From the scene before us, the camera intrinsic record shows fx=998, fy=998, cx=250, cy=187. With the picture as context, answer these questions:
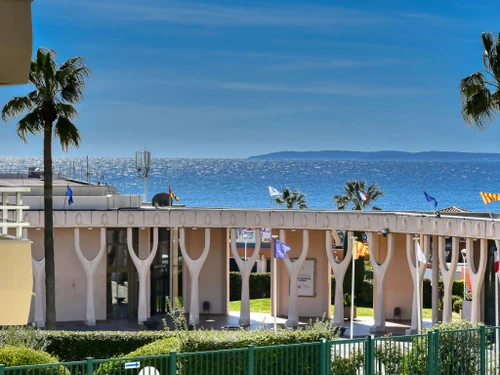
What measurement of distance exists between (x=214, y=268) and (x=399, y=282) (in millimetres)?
9137

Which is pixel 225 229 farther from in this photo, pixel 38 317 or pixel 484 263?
pixel 484 263

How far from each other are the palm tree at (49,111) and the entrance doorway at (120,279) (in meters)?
9.73

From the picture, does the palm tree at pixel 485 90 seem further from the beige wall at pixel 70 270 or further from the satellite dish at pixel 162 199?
the satellite dish at pixel 162 199

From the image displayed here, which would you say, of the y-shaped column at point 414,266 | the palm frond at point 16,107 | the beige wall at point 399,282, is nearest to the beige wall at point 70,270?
the palm frond at point 16,107

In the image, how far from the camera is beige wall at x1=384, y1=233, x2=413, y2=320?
46.5m

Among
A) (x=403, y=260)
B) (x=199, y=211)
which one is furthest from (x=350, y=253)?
(x=199, y=211)

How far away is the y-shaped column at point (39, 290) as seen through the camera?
43.6 m

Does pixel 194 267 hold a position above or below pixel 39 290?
above

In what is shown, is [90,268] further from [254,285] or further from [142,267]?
[254,285]

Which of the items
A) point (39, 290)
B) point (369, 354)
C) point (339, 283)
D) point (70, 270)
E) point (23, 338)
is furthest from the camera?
point (70, 270)

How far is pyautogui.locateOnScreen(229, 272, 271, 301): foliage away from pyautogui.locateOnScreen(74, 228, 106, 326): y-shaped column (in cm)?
1339

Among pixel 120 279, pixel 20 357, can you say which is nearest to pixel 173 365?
pixel 20 357

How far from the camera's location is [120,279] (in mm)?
46844

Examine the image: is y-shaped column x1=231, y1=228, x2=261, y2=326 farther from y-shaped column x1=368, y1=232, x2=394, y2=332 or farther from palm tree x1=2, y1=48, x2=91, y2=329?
palm tree x1=2, y1=48, x2=91, y2=329
